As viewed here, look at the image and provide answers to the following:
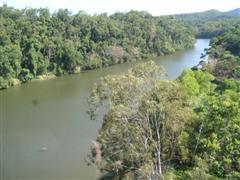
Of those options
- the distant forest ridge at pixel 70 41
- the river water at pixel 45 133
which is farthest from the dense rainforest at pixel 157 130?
the distant forest ridge at pixel 70 41

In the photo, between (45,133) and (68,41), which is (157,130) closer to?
(45,133)

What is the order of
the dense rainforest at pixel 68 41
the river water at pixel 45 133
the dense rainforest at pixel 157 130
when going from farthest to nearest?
1. the dense rainforest at pixel 68 41
2. the river water at pixel 45 133
3. the dense rainforest at pixel 157 130

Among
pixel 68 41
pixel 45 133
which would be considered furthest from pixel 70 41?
pixel 45 133

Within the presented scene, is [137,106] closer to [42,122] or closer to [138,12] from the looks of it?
[42,122]

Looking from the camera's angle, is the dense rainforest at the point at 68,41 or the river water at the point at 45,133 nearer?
the river water at the point at 45,133

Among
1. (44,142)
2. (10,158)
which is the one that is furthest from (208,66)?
(10,158)

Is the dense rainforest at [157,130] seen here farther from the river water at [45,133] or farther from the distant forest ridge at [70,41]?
the distant forest ridge at [70,41]
